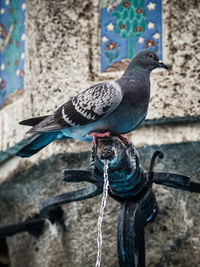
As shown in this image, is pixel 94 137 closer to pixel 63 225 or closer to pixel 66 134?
pixel 66 134

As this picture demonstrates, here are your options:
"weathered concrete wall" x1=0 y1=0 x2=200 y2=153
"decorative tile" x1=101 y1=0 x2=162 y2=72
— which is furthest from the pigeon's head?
"decorative tile" x1=101 y1=0 x2=162 y2=72

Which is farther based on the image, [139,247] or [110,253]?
[110,253]

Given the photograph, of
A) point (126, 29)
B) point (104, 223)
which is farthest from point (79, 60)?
point (104, 223)

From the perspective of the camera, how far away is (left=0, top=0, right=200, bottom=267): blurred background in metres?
Result: 2.73

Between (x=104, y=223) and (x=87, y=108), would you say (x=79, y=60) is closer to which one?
(x=87, y=108)

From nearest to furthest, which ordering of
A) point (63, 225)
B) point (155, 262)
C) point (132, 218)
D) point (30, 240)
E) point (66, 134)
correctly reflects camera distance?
1. point (132, 218)
2. point (66, 134)
3. point (155, 262)
4. point (63, 225)
5. point (30, 240)

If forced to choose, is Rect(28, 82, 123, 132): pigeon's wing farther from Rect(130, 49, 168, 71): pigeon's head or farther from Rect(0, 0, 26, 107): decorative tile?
Rect(0, 0, 26, 107): decorative tile

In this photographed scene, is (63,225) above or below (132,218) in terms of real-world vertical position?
below

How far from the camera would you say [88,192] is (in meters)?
2.40

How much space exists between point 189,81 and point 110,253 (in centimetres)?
104

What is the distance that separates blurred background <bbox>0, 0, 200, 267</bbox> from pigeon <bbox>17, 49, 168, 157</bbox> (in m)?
0.49

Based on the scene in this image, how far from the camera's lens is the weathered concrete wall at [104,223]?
8.79 ft

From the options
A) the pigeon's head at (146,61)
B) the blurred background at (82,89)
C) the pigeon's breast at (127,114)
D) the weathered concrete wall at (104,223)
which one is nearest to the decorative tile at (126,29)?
the blurred background at (82,89)

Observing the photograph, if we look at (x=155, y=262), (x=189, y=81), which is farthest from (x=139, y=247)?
(x=189, y=81)
